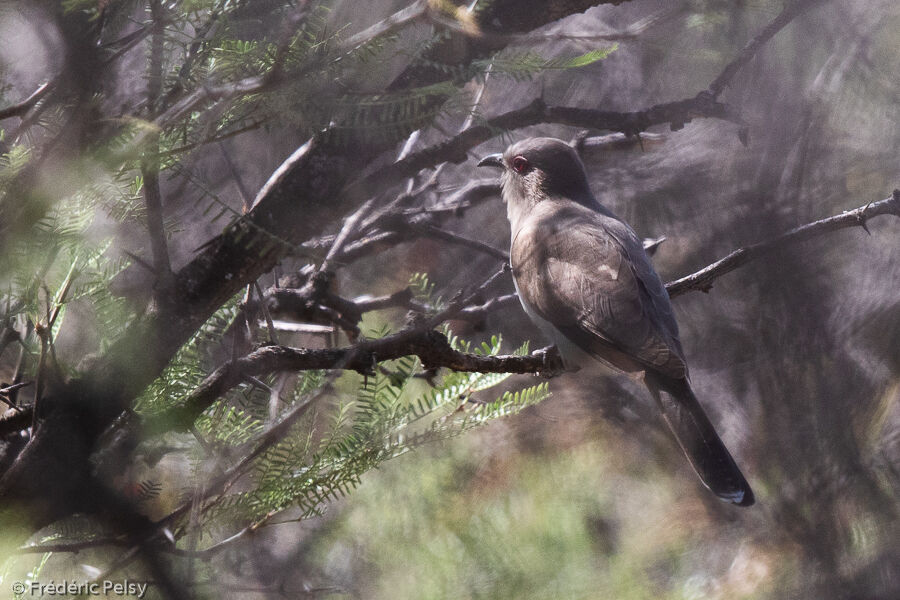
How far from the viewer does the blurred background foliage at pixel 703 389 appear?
98 centimetres

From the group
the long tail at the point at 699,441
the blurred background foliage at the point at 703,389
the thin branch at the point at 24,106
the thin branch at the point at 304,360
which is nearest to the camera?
the thin branch at the point at 24,106

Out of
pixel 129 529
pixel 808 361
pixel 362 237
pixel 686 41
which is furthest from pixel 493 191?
pixel 129 529

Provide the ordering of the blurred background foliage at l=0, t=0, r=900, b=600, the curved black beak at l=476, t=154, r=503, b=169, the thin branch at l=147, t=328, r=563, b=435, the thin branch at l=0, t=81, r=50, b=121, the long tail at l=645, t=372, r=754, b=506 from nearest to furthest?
the thin branch at l=0, t=81, r=50, b=121
the thin branch at l=147, t=328, r=563, b=435
the long tail at l=645, t=372, r=754, b=506
the blurred background foliage at l=0, t=0, r=900, b=600
the curved black beak at l=476, t=154, r=503, b=169

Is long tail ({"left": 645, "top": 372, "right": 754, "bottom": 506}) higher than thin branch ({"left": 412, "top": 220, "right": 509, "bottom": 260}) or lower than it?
lower

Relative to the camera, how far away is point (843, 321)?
1.09 metres

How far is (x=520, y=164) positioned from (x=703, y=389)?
1.79 ft

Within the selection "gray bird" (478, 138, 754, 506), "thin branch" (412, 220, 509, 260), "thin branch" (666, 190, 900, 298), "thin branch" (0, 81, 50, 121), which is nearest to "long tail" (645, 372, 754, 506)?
"gray bird" (478, 138, 754, 506)

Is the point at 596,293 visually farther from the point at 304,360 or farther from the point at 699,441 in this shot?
the point at 304,360

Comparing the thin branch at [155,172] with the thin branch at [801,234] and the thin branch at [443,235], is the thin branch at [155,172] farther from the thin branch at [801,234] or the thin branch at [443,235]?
the thin branch at [801,234]

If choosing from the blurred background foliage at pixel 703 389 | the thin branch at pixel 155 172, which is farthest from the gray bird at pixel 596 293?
the thin branch at pixel 155 172

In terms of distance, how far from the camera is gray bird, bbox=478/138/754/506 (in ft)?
3.13

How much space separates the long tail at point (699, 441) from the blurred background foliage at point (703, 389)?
208 millimetres

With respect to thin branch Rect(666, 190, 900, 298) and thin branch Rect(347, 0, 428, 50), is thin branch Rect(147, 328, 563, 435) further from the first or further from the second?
thin branch Rect(666, 190, 900, 298)

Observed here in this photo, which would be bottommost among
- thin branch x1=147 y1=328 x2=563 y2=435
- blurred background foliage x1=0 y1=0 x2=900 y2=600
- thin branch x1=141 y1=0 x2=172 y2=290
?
blurred background foliage x1=0 y1=0 x2=900 y2=600
